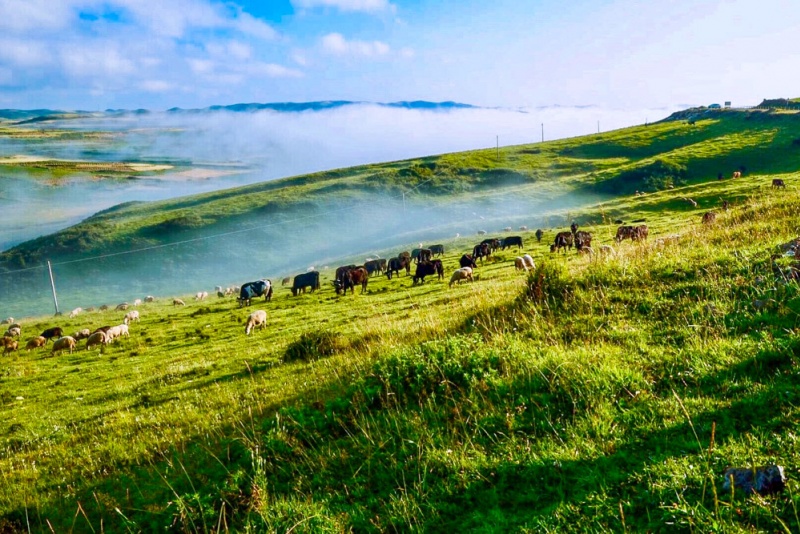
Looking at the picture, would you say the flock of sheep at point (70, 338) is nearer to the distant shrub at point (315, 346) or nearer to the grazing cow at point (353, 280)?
the grazing cow at point (353, 280)

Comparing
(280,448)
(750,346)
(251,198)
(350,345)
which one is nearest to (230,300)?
(350,345)

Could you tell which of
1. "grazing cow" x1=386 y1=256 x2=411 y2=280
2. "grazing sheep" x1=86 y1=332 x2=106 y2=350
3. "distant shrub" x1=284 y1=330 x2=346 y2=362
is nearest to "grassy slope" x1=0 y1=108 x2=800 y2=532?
"distant shrub" x1=284 y1=330 x2=346 y2=362

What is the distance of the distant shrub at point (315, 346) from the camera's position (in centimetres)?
1212

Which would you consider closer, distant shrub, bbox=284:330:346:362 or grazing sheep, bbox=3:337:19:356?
distant shrub, bbox=284:330:346:362

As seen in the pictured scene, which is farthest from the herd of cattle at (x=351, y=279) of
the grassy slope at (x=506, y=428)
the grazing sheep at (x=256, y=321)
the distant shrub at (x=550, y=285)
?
the grassy slope at (x=506, y=428)

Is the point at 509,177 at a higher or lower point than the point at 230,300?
higher

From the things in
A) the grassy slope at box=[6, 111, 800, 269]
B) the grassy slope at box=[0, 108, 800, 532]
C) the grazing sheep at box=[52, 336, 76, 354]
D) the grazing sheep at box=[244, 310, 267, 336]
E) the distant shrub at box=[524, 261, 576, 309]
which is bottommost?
the grazing sheep at box=[52, 336, 76, 354]

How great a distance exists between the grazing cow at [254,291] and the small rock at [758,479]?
37523 mm

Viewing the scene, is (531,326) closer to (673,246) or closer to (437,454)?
(437,454)

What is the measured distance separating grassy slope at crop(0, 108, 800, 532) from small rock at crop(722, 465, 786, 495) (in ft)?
0.29

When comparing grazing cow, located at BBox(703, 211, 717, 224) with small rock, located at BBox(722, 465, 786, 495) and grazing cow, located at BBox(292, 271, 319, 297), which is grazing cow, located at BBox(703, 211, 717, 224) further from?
grazing cow, located at BBox(292, 271, 319, 297)

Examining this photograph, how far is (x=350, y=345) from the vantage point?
11781mm

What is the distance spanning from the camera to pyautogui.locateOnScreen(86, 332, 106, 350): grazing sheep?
91.6 ft

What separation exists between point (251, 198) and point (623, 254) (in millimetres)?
118783
